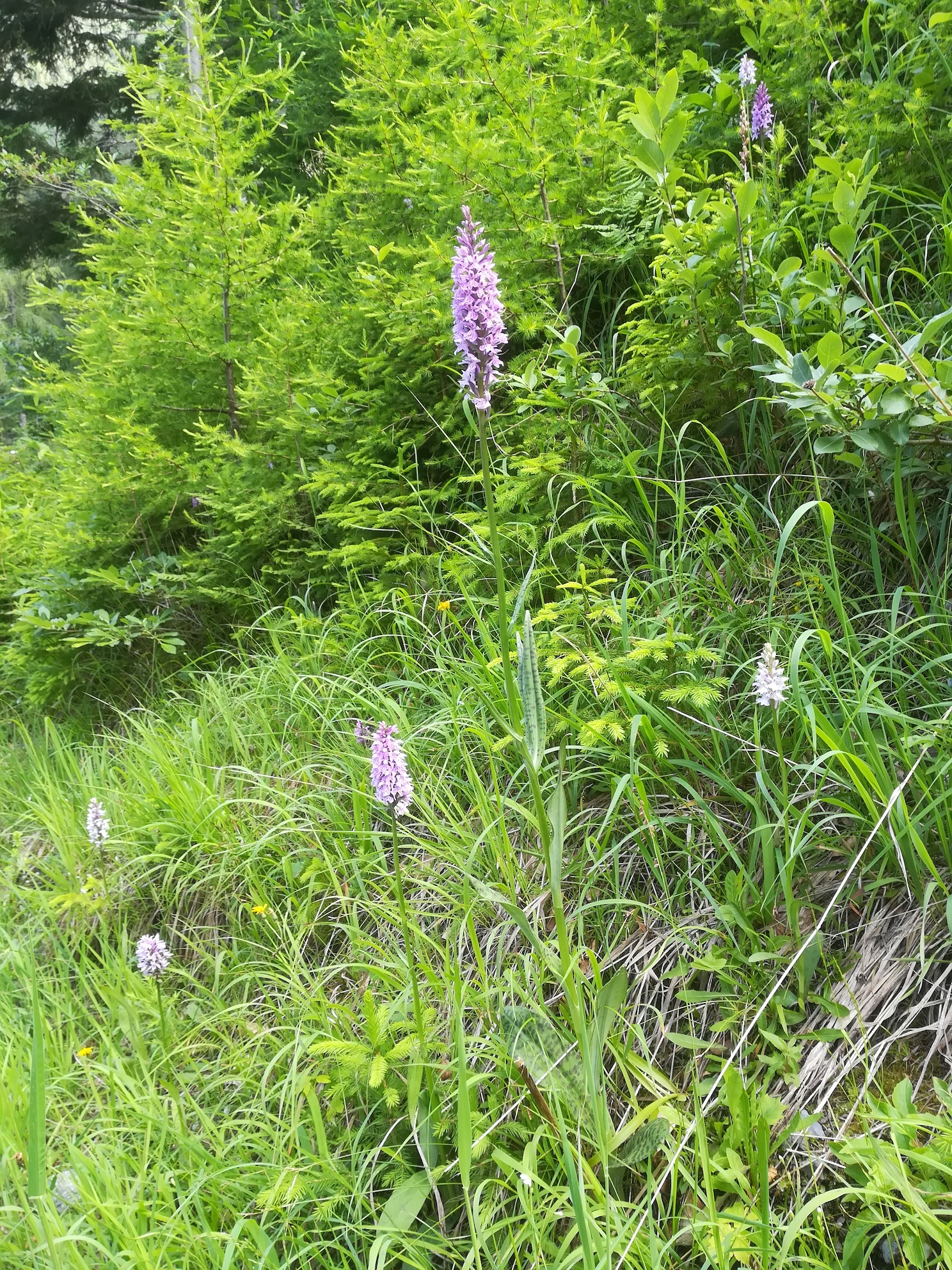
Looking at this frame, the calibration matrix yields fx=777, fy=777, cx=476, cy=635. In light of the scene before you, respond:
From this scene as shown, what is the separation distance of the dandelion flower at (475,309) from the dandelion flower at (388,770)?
625 mm

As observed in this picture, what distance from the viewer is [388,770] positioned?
4.65ft

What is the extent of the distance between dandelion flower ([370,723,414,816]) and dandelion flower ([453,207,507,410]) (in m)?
0.63

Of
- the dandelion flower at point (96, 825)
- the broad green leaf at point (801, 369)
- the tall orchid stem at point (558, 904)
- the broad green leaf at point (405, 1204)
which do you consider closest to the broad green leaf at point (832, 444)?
the broad green leaf at point (801, 369)

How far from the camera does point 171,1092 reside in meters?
1.60

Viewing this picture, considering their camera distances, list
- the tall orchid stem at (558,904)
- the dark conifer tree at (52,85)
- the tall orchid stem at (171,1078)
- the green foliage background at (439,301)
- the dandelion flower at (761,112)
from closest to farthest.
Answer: the tall orchid stem at (558,904), the tall orchid stem at (171,1078), the green foliage background at (439,301), the dandelion flower at (761,112), the dark conifer tree at (52,85)

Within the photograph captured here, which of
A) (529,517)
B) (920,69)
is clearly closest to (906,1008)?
(529,517)

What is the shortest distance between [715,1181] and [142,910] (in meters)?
1.88

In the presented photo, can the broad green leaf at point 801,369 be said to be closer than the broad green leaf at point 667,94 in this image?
Yes

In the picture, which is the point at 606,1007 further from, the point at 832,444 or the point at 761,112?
the point at 761,112

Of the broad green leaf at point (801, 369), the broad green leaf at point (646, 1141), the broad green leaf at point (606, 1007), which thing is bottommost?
the broad green leaf at point (646, 1141)

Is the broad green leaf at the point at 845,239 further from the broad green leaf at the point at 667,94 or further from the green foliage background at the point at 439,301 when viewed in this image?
the broad green leaf at the point at 667,94

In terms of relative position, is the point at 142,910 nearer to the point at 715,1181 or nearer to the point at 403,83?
the point at 715,1181

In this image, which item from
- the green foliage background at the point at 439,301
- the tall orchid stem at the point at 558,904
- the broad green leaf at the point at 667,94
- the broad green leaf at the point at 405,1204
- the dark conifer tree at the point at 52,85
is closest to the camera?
the tall orchid stem at the point at 558,904

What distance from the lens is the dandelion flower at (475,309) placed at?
1.27 meters
